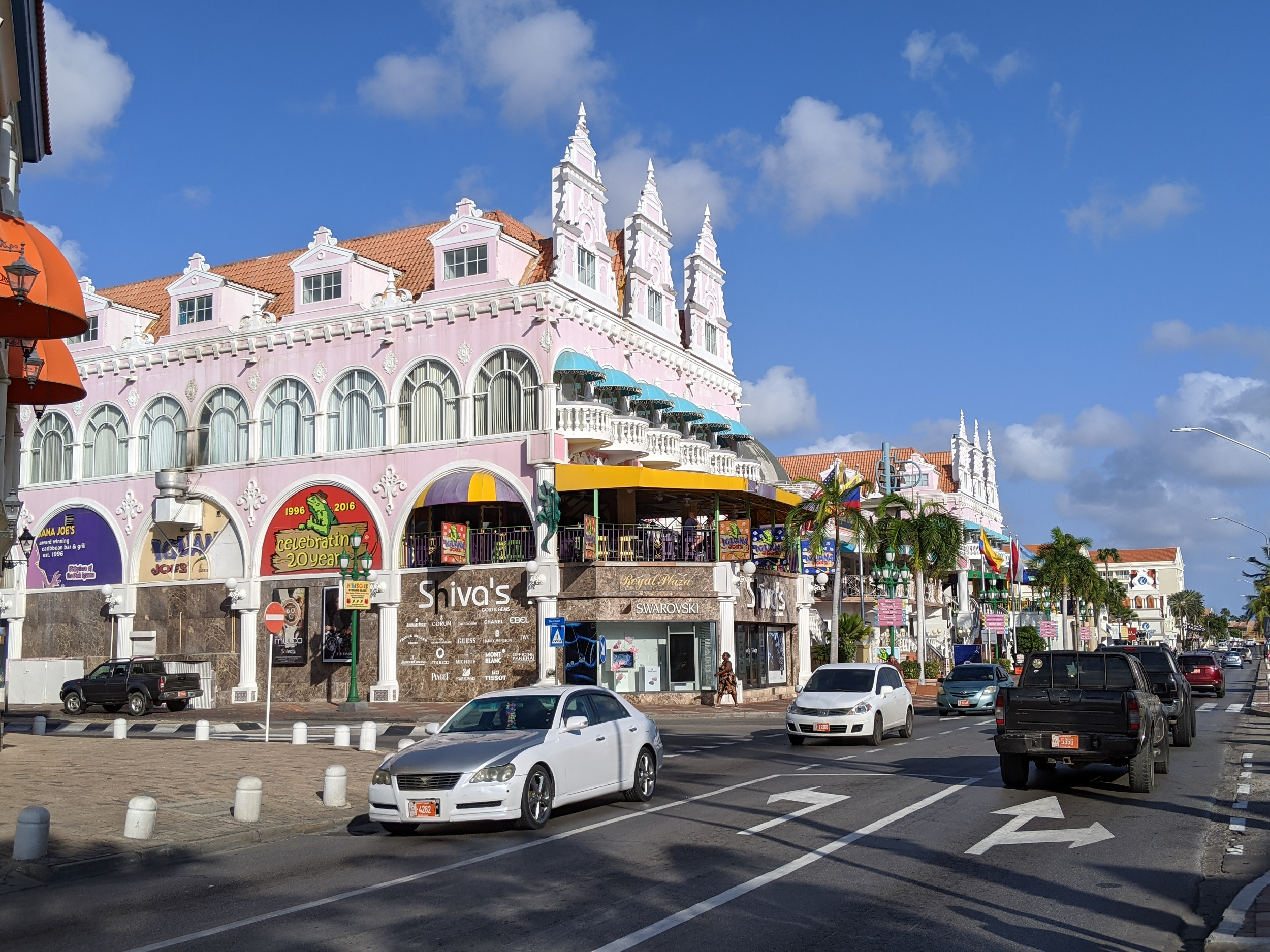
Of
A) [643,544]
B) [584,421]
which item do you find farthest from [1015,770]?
[584,421]

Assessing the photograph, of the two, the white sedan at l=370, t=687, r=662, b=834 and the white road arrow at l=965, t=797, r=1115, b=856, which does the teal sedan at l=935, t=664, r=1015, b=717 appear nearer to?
the white sedan at l=370, t=687, r=662, b=834

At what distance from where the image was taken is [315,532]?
43469mm

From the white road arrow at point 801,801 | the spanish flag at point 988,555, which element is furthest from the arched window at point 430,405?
the spanish flag at point 988,555

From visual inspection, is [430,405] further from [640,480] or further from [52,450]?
[52,450]

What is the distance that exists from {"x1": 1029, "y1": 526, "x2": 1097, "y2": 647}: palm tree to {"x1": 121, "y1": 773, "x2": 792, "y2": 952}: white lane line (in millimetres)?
77094

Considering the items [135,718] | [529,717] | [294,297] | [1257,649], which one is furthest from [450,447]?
[1257,649]

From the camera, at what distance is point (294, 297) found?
44.7 metres

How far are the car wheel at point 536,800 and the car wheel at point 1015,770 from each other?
593 cm

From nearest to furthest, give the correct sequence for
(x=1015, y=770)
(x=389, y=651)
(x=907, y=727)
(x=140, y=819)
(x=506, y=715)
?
Result: (x=140, y=819) < (x=506, y=715) < (x=1015, y=770) < (x=907, y=727) < (x=389, y=651)

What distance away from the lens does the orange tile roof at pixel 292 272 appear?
143 ft

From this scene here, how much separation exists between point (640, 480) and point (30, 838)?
2738cm

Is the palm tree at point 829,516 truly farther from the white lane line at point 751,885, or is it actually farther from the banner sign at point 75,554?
the white lane line at point 751,885

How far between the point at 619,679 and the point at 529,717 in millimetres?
25969

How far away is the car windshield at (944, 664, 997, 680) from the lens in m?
35.4
